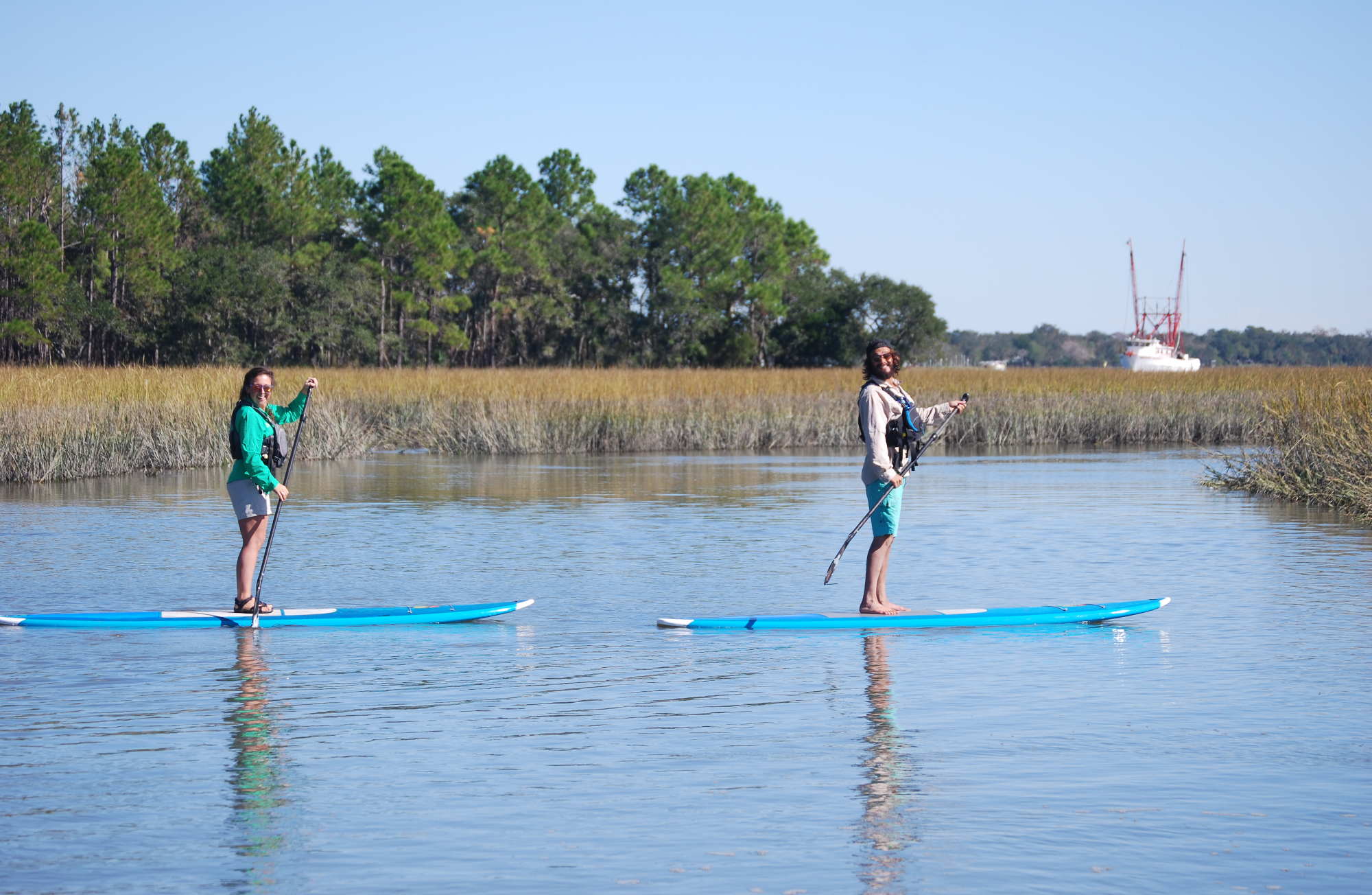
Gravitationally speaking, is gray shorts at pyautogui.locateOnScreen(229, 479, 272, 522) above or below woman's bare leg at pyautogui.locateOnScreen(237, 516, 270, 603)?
above

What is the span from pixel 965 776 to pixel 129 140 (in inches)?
2487

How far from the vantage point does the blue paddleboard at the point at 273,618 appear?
9.37m

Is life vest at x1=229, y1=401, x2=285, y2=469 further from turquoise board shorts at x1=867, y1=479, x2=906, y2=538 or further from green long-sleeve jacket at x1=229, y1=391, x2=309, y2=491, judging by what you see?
turquoise board shorts at x1=867, y1=479, x2=906, y2=538

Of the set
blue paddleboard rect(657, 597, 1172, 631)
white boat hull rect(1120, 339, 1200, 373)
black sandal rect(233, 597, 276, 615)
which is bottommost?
blue paddleboard rect(657, 597, 1172, 631)

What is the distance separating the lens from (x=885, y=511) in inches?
374

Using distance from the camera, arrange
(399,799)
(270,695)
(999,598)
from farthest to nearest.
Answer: (999,598)
(270,695)
(399,799)

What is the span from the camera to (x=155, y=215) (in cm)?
5606

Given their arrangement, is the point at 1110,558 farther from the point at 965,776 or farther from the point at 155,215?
the point at 155,215

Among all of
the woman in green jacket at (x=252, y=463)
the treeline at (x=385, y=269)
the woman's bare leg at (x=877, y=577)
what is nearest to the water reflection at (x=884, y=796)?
the woman's bare leg at (x=877, y=577)

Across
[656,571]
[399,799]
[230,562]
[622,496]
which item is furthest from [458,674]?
[622,496]

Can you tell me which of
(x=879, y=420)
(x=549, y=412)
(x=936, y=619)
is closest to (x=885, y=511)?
(x=879, y=420)

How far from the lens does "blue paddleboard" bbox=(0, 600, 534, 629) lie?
30.7ft

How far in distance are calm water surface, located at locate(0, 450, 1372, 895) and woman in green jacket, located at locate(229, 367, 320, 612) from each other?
589 mm

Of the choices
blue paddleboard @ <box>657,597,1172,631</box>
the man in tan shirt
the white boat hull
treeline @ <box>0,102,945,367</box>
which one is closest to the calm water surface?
blue paddleboard @ <box>657,597,1172,631</box>
